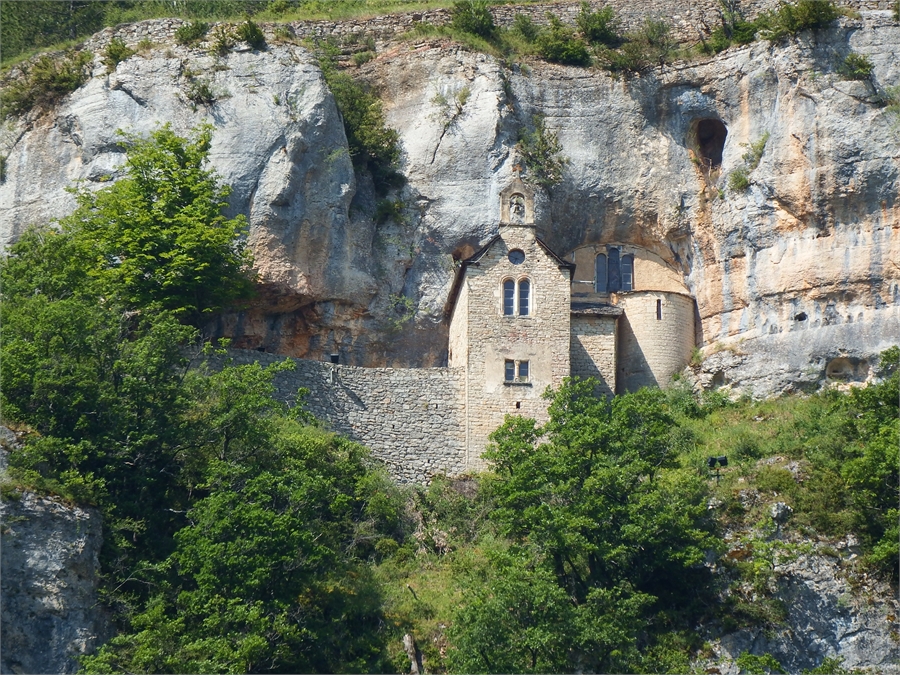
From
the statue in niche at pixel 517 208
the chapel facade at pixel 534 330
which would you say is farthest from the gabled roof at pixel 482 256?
the statue in niche at pixel 517 208

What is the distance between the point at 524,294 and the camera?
3931cm

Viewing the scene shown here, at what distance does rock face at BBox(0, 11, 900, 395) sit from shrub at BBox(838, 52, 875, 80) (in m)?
0.34

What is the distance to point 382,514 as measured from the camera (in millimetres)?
33500

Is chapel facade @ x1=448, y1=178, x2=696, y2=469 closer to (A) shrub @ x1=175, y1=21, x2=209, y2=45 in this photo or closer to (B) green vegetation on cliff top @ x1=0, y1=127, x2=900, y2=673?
(B) green vegetation on cliff top @ x1=0, y1=127, x2=900, y2=673

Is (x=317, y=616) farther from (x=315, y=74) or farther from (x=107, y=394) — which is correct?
(x=315, y=74)

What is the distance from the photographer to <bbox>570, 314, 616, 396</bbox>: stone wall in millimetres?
40000

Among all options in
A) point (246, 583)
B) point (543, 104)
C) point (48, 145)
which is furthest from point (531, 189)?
point (246, 583)

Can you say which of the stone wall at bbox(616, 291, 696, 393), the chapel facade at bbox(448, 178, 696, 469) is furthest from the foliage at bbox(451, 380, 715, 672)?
the stone wall at bbox(616, 291, 696, 393)

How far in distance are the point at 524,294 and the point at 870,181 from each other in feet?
34.1

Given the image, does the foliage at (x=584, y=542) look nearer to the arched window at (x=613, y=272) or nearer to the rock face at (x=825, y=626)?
the rock face at (x=825, y=626)

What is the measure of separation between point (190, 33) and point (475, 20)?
357 inches

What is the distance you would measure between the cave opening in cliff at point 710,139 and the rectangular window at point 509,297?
28.3 ft

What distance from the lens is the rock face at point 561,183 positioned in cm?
3997

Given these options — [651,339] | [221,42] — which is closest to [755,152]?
[651,339]
